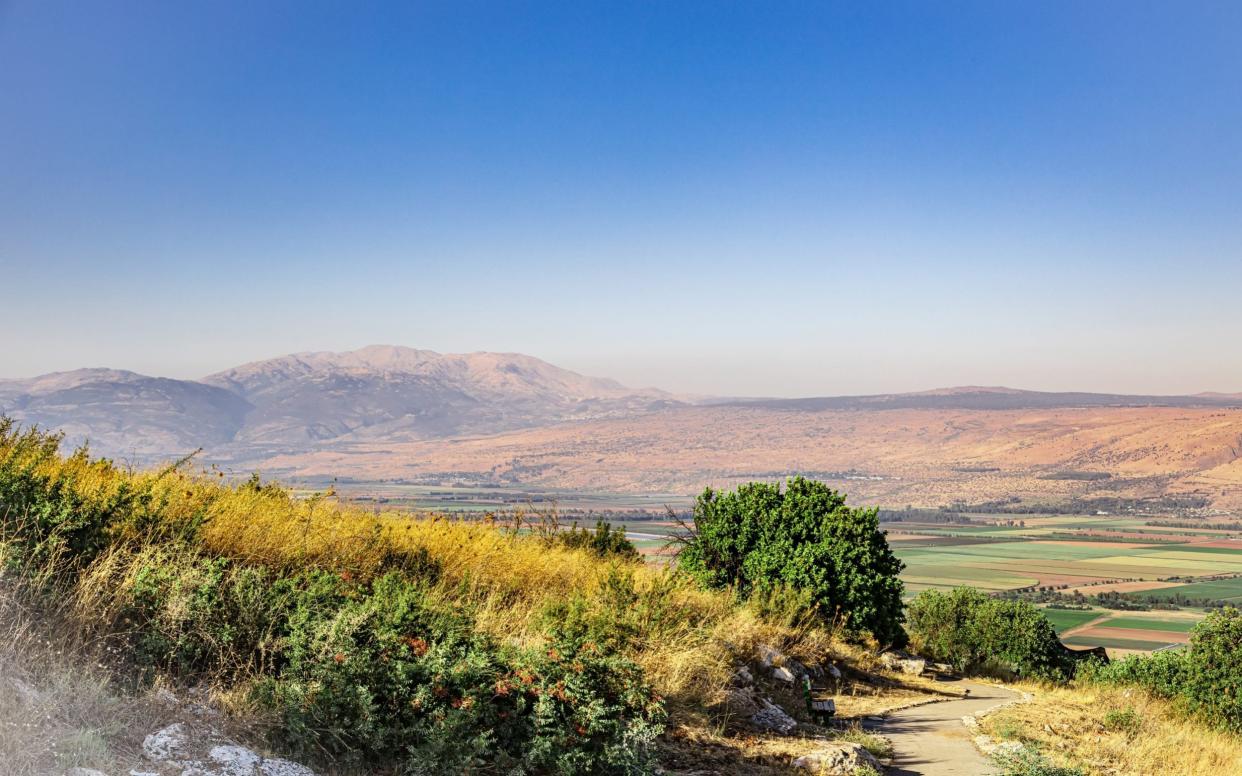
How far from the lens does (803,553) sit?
78.9 ft

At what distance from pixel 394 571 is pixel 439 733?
13.0 feet

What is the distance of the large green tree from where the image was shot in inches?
933

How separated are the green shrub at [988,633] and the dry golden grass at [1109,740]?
28009 millimetres

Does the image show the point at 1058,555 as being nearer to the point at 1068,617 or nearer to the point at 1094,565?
the point at 1094,565

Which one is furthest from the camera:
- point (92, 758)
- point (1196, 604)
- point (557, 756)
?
point (1196, 604)

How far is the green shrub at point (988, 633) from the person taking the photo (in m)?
48.7

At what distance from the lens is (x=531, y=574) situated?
46.0ft

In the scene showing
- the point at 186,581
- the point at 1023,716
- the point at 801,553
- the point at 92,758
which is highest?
the point at 186,581

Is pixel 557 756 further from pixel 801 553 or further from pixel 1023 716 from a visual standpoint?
pixel 801 553

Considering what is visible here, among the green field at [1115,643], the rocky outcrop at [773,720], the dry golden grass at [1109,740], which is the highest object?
the rocky outcrop at [773,720]

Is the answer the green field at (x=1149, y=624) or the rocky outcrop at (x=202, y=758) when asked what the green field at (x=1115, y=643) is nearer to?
the green field at (x=1149, y=624)

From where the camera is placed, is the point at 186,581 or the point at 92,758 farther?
the point at 186,581

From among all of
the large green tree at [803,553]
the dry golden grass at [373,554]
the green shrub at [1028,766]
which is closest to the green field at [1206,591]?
the large green tree at [803,553]

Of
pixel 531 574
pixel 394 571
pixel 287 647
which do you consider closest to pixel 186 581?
pixel 287 647
